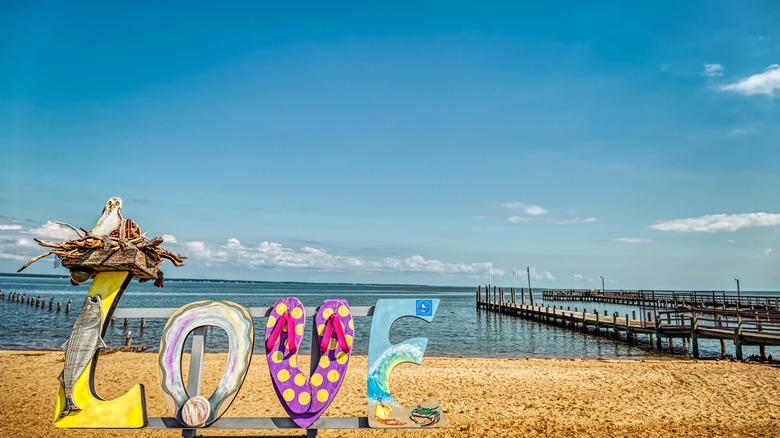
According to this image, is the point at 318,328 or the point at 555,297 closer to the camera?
the point at 318,328

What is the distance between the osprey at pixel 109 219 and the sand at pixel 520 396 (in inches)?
165

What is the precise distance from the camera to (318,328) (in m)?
4.72

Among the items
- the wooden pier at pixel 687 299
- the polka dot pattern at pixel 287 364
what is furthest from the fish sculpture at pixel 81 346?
the wooden pier at pixel 687 299

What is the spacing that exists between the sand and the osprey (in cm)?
420

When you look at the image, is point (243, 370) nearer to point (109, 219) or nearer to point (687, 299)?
point (109, 219)

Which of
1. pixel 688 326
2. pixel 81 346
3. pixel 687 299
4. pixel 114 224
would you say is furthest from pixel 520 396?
pixel 687 299

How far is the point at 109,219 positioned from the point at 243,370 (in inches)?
93.3

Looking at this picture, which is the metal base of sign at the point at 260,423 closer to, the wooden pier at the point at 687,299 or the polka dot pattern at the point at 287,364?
the polka dot pattern at the point at 287,364

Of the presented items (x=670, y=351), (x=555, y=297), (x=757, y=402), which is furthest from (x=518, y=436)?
(x=555, y=297)

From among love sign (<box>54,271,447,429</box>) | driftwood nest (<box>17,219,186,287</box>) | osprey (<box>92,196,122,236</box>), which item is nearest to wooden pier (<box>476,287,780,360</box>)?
love sign (<box>54,271,447,429</box>)

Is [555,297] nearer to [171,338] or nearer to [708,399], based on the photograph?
[708,399]

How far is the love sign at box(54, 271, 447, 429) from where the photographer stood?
4.59 m

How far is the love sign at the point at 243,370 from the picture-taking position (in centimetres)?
459

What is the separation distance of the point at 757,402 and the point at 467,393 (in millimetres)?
6670
